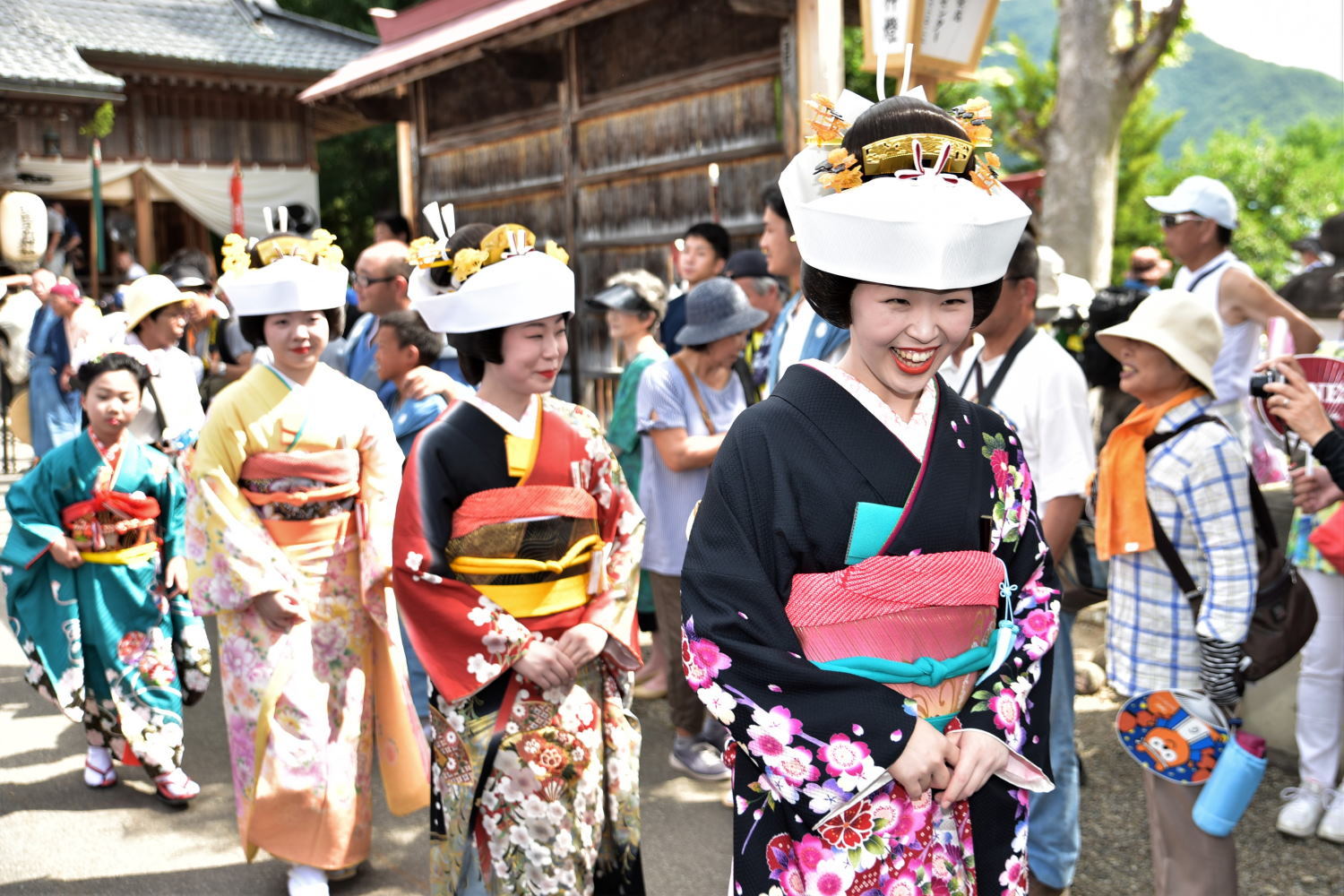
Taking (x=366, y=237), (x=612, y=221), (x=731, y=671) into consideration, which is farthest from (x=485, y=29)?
(x=366, y=237)

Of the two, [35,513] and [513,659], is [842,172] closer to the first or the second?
[513,659]

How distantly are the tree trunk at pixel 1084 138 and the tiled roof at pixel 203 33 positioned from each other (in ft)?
36.6

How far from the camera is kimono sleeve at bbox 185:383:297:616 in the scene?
3617mm

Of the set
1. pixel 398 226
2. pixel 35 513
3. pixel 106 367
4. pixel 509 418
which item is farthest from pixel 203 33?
pixel 509 418

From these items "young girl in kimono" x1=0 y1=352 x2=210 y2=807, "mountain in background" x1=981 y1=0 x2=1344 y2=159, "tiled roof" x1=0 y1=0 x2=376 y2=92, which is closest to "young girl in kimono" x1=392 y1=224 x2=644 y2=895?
"young girl in kimono" x1=0 y1=352 x2=210 y2=807

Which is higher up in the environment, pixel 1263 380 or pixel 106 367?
pixel 106 367

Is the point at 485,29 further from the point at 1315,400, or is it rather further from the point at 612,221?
the point at 1315,400

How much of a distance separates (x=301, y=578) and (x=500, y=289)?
1.34 meters

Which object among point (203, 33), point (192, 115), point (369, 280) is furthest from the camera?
point (203, 33)

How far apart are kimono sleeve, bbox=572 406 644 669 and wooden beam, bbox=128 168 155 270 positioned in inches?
633

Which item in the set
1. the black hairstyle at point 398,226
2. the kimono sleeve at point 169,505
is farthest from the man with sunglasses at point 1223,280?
the black hairstyle at point 398,226

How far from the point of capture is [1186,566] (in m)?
3.03

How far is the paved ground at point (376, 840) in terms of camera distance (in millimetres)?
3730

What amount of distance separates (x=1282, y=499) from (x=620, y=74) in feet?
18.1
